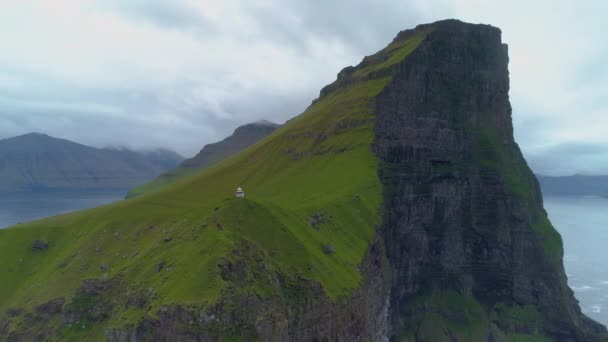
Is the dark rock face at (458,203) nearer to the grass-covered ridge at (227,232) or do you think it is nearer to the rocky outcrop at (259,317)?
the grass-covered ridge at (227,232)

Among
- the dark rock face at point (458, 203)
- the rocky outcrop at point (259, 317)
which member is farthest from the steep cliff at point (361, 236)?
the dark rock face at point (458, 203)

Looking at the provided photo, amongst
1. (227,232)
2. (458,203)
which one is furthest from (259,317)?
(458,203)

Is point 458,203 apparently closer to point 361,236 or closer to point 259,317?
point 361,236

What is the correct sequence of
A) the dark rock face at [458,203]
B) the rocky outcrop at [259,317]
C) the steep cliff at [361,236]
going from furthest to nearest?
the dark rock face at [458,203]
the steep cliff at [361,236]
the rocky outcrop at [259,317]

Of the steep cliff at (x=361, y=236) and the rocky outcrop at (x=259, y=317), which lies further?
the steep cliff at (x=361, y=236)

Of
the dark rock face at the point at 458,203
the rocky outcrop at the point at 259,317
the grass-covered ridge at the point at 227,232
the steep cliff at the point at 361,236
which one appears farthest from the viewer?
the dark rock face at the point at 458,203

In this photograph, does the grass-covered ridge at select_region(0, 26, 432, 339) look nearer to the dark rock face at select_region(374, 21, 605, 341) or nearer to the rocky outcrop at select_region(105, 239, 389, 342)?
the rocky outcrop at select_region(105, 239, 389, 342)

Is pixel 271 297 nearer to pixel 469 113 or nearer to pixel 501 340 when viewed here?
pixel 501 340
